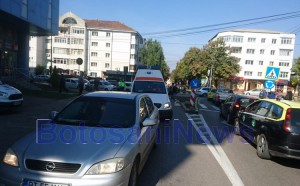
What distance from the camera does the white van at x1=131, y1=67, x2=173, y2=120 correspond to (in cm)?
1124

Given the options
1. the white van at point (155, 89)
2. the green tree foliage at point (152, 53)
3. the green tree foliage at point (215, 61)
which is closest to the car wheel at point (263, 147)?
the white van at point (155, 89)

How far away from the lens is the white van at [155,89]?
443 inches

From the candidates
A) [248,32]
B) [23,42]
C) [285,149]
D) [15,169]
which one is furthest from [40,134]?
[248,32]

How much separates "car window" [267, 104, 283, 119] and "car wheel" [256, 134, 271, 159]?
56cm

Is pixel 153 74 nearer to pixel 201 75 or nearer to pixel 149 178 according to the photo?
pixel 149 178

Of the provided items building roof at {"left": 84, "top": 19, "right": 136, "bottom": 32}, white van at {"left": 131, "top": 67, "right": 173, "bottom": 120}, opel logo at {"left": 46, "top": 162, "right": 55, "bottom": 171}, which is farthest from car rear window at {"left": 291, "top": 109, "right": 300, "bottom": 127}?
building roof at {"left": 84, "top": 19, "right": 136, "bottom": 32}

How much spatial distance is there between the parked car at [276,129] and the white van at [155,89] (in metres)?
3.68

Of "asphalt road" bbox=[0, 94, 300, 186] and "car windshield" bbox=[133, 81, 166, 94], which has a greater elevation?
"car windshield" bbox=[133, 81, 166, 94]

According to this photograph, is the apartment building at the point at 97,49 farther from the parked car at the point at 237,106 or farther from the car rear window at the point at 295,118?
the car rear window at the point at 295,118

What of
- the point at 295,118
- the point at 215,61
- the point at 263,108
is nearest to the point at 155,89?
the point at 263,108

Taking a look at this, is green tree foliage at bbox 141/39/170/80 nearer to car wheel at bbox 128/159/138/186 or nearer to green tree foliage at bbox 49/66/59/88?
green tree foliage at bbox 49/66/59/88

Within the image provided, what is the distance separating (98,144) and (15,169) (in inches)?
42.4

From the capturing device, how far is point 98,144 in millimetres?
3965

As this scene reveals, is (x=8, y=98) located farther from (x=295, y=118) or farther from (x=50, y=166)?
(x=295, y=118)
